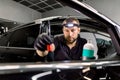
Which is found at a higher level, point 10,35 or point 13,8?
point 13,8

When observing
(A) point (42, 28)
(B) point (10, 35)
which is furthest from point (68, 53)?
(B) point (10, 35)

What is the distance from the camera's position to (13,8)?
176 cm

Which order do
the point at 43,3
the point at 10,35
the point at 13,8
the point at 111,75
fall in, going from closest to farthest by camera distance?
the point at 111,75 < the point at 43,3 < the point at 13,8 < the point at 10,35

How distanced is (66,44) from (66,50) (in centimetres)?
5

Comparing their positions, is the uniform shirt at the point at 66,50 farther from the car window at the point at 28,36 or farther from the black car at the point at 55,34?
the car window at the point at 28,36

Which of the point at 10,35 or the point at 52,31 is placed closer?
the point at 52,31

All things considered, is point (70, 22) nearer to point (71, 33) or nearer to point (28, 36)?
point (71, 33)

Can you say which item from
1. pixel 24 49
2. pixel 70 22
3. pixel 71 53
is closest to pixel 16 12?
pixel 24 49

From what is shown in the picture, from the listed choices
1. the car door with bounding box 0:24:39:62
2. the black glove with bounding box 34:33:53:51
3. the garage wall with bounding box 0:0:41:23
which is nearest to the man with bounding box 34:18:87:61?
the black glove with bounding box 34:33:53:51

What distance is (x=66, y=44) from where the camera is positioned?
1.50 m

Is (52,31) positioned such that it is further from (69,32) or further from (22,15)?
(22,15)

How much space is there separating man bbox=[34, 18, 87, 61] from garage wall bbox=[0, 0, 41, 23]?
0.74 feet

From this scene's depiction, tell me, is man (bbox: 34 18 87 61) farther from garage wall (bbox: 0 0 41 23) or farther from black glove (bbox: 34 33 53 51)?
garage wall (bbox: 0 0 41 23)

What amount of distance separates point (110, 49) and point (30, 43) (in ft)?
1.99
